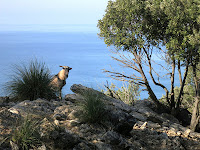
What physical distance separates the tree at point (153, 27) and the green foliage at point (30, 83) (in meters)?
3.91

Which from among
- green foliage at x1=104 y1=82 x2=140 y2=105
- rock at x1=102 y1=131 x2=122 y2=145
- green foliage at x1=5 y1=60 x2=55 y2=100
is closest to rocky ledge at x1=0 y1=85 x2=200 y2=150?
rock at x1=102 y1=131 x2=122 y2=145

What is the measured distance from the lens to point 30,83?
8664 millimetres

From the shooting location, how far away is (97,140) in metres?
5.29

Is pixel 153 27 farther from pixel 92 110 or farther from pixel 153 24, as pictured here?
pixel 92 110

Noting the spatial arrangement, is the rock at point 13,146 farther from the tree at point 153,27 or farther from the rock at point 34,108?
the tree at point 153,27

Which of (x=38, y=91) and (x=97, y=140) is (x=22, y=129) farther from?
(x=38, y=91)

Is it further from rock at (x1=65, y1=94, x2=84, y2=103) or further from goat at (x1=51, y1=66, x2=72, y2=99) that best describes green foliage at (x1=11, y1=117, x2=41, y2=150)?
goat at (x1=51, y1=66, x2=72, y2=99)

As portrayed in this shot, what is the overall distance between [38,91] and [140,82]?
5901 mm

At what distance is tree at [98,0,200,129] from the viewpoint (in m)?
10.4

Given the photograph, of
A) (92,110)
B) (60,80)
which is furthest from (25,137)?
(60,80)

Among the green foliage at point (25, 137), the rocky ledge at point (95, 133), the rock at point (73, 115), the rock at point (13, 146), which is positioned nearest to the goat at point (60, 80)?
the rocky ledge at point (95, 133)

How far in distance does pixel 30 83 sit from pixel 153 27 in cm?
605

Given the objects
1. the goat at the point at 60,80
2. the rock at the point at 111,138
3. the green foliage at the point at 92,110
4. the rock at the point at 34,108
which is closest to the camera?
the rock at the point at 111,138

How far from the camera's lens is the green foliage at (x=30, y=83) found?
28.6 feet
